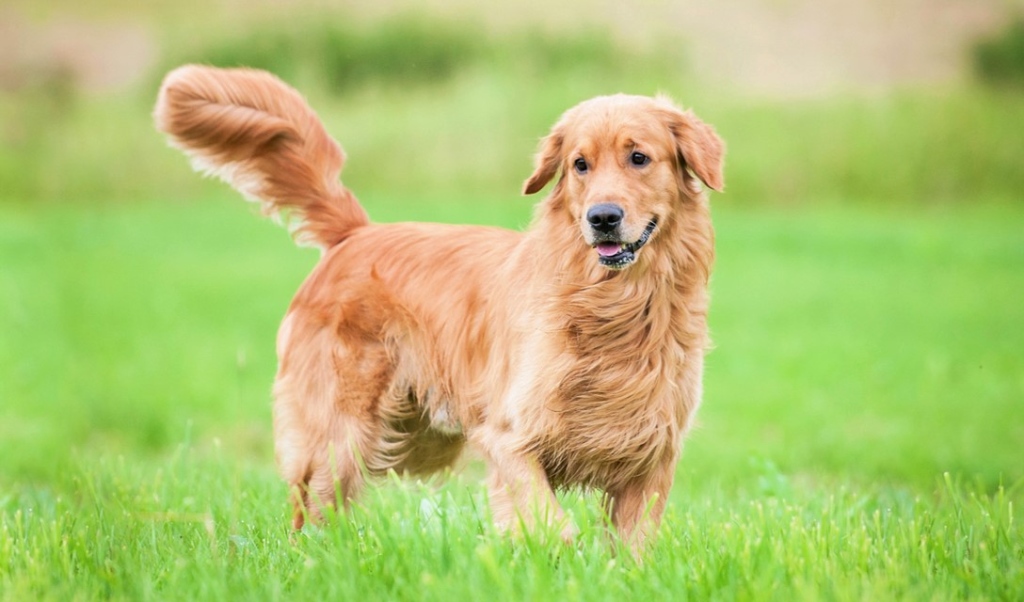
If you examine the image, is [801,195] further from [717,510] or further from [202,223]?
[717,510]

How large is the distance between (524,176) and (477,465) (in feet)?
39.9

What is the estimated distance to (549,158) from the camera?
443 cm

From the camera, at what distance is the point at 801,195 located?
1806 cm

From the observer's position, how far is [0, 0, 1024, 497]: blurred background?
995 cm

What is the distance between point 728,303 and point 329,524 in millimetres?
9711

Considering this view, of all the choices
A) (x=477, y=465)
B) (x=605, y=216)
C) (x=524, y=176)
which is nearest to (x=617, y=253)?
(x=605, y=216)

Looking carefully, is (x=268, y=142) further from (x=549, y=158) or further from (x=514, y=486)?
(x=514, y=486)

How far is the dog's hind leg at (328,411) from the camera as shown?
479 cm

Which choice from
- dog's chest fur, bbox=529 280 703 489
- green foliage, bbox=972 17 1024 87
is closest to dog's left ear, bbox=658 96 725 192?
dog's chest fur, bbox=529 280 703 489

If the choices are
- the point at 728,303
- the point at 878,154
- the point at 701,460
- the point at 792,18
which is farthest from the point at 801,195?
the point at 701,460

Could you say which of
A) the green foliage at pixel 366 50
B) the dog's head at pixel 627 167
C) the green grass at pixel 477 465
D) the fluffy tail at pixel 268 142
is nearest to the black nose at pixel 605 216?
the dog's head at pixel 627 167

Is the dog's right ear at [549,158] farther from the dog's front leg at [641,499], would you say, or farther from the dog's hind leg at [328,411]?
the dog's front leg at [641,499]

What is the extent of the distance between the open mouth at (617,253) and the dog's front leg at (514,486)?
0.73 meters

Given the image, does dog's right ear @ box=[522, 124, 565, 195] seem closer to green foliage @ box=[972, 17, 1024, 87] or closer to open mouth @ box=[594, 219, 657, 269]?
open mouth @ box=[594, 219, 657, 269]
